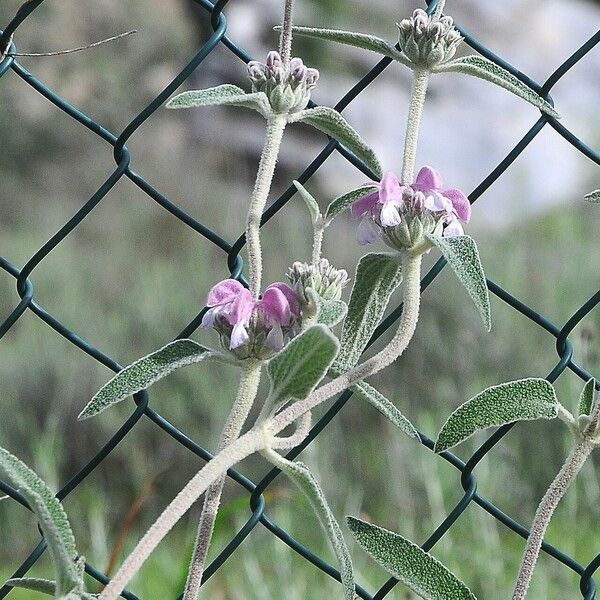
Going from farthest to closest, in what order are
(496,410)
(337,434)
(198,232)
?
(337,434) < (198,232) < (496,410)

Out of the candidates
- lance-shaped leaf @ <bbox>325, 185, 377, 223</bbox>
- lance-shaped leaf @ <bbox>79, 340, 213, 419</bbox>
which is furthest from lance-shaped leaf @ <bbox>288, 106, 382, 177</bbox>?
lance-shaped leaf @ <bbox>79, 340, 213, 419</bbox>

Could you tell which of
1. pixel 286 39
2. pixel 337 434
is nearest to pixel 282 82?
pixel 286 39

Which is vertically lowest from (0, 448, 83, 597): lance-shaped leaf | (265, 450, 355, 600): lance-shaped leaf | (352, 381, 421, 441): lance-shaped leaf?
(0, 448, 83, 597): lance-shaped leaf

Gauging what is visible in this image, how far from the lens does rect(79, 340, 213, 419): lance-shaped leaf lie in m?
0.45

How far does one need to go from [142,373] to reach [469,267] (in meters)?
0.15

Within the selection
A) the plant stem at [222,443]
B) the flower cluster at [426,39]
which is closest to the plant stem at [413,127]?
the flower cluster at [426,39]

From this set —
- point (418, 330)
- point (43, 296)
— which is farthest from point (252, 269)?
point (43, 296)

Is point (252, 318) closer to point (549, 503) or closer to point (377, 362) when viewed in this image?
point (377, 362)

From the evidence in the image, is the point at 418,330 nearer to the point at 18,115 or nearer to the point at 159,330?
the point at 159,330

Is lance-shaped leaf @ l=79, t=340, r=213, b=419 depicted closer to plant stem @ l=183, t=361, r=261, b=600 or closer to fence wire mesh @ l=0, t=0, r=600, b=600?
plant stem @ l=183, t=361, r=261, b=600

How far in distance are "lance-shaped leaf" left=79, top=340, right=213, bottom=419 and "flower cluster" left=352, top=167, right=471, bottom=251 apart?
0.10 meters

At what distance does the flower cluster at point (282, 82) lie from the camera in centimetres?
48

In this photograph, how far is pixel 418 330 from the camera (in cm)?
246

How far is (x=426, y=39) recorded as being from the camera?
49 cm
